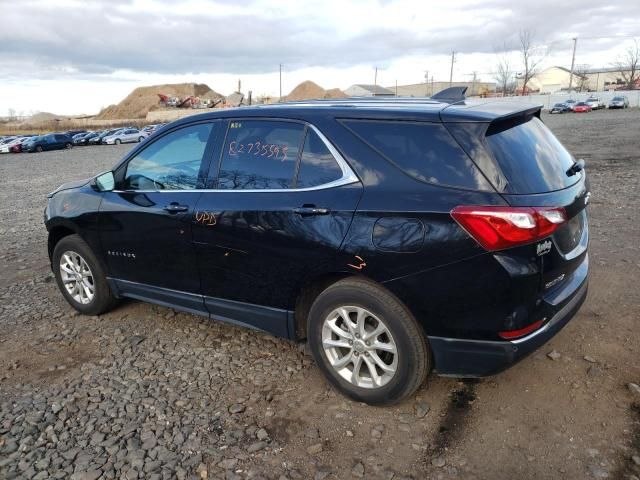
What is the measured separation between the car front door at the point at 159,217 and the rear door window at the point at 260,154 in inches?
8.7

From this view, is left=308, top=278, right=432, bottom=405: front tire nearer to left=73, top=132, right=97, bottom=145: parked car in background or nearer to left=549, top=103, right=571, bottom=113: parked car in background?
left=73, top=132, right=97, bottom=145: parked car in background

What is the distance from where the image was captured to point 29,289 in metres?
5.66

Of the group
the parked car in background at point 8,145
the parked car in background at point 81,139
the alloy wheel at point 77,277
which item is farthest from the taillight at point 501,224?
the parked car in background at point 81,139

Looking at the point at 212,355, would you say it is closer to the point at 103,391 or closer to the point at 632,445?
the point at 103,391

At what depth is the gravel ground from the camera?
2758 mm

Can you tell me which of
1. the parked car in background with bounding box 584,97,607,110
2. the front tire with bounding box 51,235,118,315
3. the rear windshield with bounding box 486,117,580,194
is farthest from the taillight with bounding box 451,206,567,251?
the parked car in background with bounding box 584,97,607,110

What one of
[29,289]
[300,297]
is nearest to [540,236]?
[300,297]

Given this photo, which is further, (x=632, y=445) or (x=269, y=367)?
(x=269, y=367)

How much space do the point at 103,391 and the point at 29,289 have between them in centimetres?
273

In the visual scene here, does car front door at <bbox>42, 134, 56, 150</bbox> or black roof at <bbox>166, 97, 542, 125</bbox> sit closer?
black roof at <bbox>166, 97, 542, 125</bbox>

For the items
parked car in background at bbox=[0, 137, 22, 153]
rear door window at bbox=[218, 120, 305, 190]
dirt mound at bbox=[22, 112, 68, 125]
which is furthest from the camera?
dirt mound at bbox=[22, 112, 68, 125]

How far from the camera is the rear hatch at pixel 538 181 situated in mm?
2725

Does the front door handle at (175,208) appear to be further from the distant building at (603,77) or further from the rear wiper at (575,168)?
the distant building at (603,77)

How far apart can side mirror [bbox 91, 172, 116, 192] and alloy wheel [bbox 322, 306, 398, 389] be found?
235 cm
